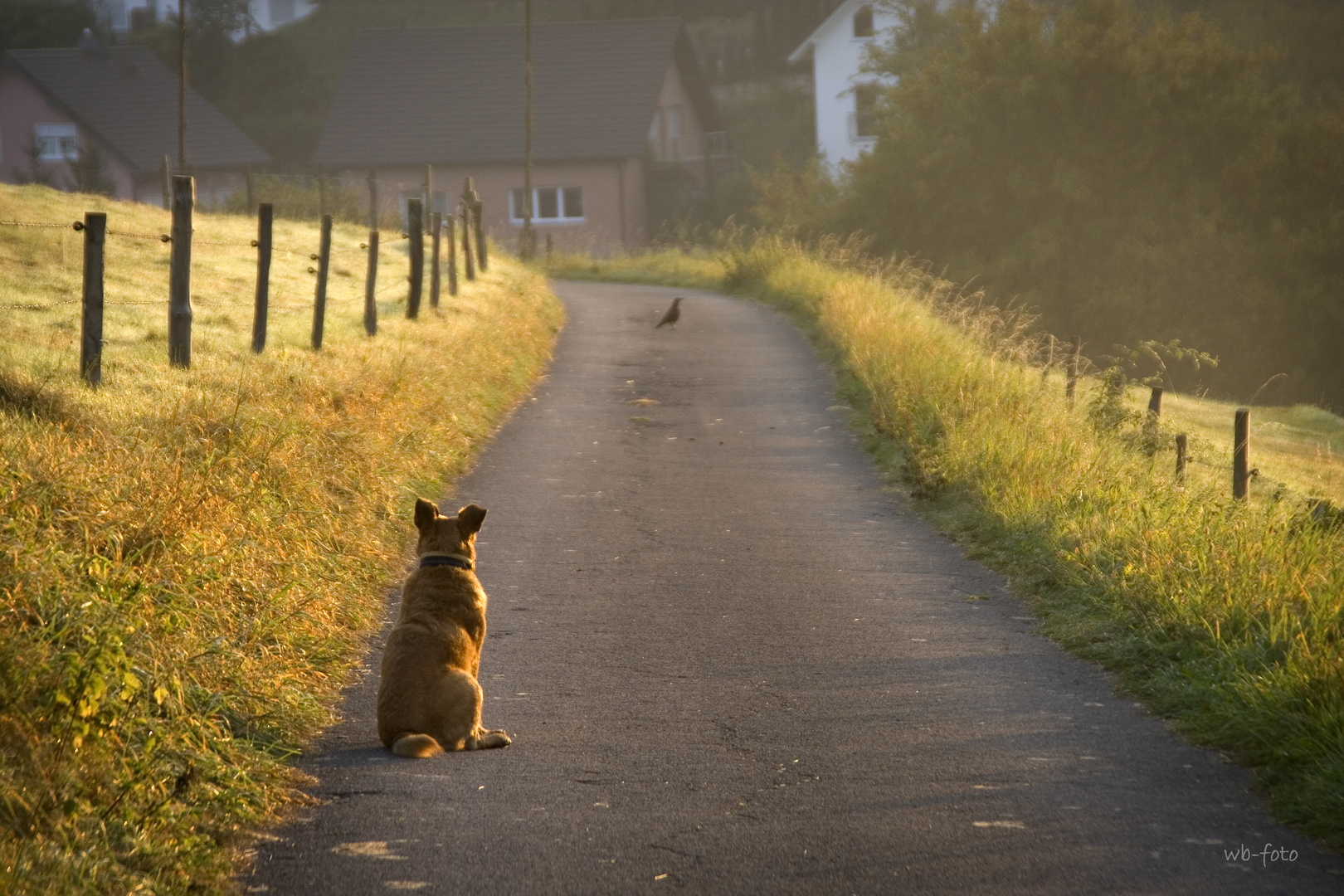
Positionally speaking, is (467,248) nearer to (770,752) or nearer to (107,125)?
(770,752)

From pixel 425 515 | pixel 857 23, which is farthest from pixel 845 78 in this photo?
pixel 425 515

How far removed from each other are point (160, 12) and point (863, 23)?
161 feet

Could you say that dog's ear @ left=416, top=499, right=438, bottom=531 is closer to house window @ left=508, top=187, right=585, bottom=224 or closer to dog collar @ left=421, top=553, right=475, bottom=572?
dog collar @ left=421, top=553, right=475, bottom=572

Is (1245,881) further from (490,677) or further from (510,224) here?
(510,224)

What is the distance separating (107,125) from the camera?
49469mm

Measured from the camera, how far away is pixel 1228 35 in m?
37.3

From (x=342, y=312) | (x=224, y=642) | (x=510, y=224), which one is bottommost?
(x=224, y=642)

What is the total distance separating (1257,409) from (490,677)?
898 inches

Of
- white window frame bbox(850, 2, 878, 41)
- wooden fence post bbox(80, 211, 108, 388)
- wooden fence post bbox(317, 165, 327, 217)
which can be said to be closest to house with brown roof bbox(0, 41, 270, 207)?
wooden fence post bbox(317, 165, 327, 217)

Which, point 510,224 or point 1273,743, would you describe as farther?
point 510,224

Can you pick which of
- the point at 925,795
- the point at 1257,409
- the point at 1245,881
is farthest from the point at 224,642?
the point at 1257,409

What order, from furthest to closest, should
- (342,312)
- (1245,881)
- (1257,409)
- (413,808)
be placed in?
(1257,409), (342,312), (413,808), (1245,881)

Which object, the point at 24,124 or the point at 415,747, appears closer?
the point at 415,747

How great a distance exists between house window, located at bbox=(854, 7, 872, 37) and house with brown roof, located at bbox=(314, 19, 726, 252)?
727 cm
